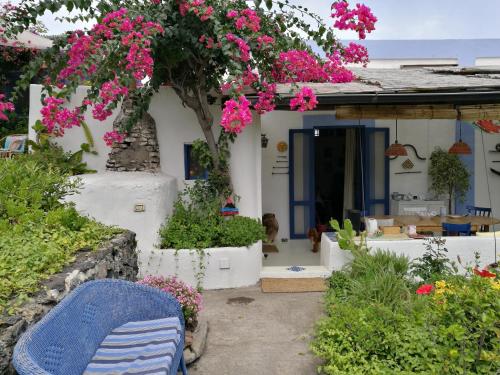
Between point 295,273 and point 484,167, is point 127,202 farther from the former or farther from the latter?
point 484,167

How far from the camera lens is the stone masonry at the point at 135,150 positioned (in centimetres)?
861

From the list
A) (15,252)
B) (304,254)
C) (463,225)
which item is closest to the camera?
(15,252)

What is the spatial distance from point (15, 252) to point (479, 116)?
722cm

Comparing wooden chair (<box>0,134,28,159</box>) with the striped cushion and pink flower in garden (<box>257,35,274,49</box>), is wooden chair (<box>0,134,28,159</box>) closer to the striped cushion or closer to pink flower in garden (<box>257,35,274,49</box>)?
pink flower in garden (<box>257,35,274,49</box>)

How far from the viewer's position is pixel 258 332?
6078mm

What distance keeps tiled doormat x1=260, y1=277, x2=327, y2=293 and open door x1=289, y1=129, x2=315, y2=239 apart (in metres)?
2.94

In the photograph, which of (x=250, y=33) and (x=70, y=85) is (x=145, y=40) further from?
(x=250, y=33)

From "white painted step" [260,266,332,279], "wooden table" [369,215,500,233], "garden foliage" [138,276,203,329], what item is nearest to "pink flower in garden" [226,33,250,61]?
"garden foliage" [138,276,203,329]

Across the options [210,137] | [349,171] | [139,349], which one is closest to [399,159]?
[349,171]

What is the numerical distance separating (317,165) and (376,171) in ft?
6.01

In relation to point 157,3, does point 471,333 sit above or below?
below

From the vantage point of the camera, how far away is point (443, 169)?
10703 millimetres

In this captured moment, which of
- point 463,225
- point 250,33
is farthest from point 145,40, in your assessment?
point 463,225

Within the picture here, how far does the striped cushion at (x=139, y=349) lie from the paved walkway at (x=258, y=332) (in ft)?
4.22
